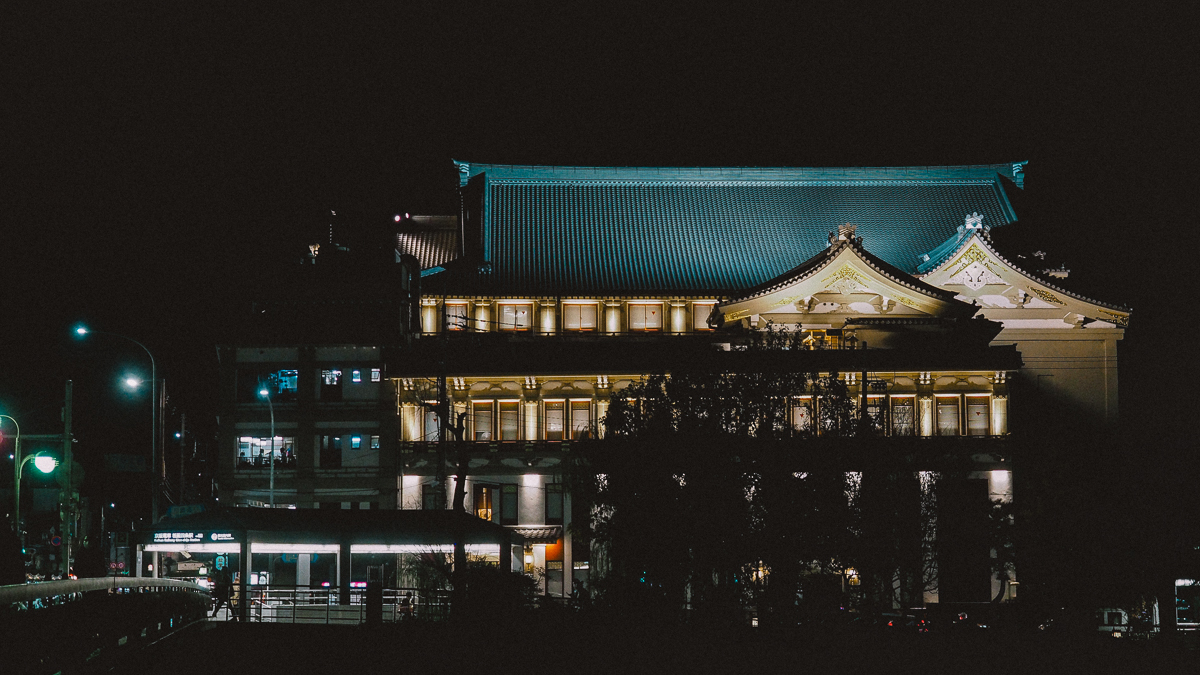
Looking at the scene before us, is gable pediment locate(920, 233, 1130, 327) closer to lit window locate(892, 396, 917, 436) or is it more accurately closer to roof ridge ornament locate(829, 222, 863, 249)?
roof ridge ornament locate(829, 222, 863, 249)

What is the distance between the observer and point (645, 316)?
65812mm

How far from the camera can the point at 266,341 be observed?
63.9 m

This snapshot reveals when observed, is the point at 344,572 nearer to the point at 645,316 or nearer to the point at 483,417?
the point at 483,417

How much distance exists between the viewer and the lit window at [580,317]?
216 ft

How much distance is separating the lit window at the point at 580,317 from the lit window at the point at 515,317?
1856mm

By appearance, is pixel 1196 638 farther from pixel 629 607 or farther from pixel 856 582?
pixel 629 607

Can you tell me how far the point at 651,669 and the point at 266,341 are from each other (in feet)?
131

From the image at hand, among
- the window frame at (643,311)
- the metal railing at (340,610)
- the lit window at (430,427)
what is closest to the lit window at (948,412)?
the window frame at (643,311)

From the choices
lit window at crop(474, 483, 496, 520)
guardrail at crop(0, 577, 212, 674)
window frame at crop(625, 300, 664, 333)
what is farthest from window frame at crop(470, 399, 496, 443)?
guardrail at crop(0, 577, 212, 674)

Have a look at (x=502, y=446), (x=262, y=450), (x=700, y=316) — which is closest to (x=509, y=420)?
(x=502, y=446)

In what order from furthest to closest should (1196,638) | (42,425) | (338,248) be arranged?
(42,425) < (338,248) < (1196,638)

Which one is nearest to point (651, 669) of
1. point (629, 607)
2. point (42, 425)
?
point (629, 607)

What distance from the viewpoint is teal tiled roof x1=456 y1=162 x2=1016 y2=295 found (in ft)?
221

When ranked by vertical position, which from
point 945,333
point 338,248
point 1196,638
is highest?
point 338,248
